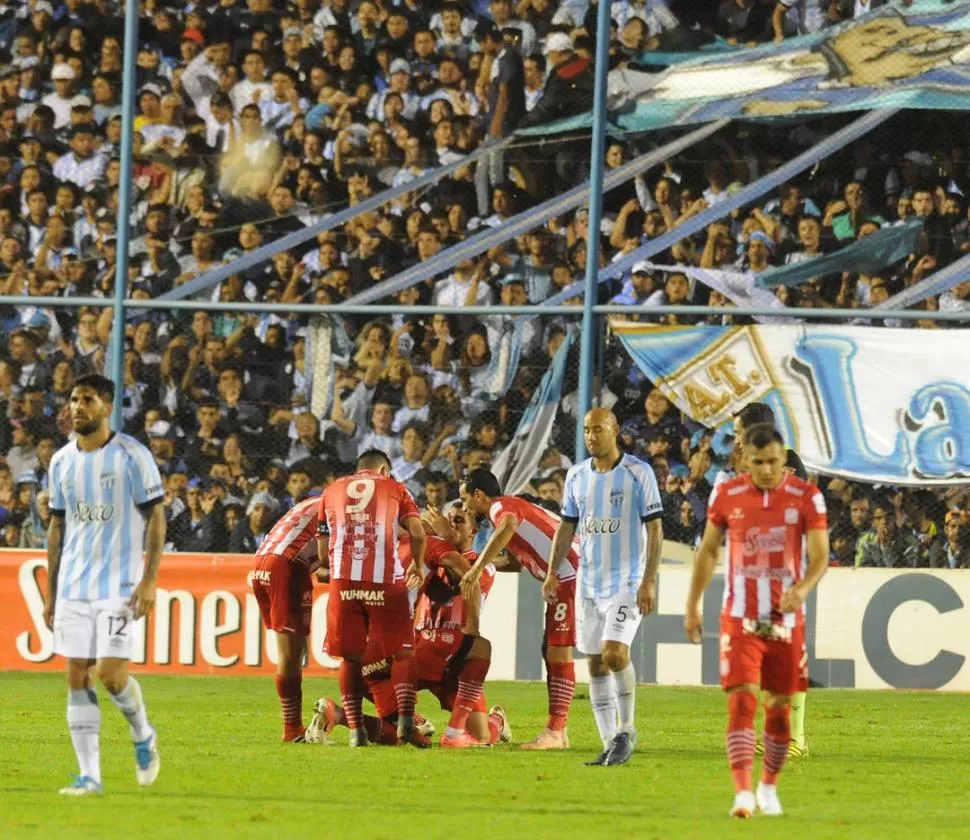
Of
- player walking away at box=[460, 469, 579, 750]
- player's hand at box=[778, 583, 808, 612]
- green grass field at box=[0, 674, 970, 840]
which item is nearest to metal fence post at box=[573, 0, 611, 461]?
green grass field at box=[0, 674, 970, 840]

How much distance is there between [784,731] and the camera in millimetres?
8758

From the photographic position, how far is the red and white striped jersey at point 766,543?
8.68 metres

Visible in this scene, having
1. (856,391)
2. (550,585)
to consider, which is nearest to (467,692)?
(550,585)

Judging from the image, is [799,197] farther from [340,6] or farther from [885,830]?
[885,830]

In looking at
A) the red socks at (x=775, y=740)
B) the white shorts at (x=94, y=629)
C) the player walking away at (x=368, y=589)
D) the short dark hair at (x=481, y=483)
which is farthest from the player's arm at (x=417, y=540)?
the red socks at (x=775, y=740)

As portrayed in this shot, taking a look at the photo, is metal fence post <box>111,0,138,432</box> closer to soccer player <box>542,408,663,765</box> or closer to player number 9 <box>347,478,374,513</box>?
player number 9 <box>347,478,374,513</box>

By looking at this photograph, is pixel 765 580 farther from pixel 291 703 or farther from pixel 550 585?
pixel 291 703

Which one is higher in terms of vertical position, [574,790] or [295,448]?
[295,448]

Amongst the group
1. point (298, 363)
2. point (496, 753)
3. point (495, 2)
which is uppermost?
point (495, 2)

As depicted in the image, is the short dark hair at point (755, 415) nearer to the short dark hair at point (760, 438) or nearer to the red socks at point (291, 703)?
the short dark hair at point (760, 438)

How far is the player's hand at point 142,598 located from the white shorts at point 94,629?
5 cm

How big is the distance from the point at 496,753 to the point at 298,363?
850cm

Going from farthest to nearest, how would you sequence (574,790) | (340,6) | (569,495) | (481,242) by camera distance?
(340,6), (481,242), (569,495), (574,790)

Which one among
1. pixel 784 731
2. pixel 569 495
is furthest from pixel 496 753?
pixel 784 731
